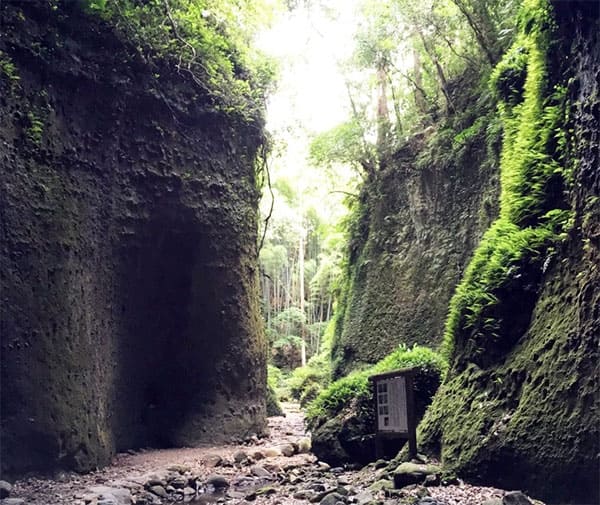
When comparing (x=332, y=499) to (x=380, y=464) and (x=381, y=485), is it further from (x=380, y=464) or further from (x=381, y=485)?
(x=380, y=464)

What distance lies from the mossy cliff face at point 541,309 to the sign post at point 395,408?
0.23 metres

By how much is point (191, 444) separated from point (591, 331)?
7.73 metres

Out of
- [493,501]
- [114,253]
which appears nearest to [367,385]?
[493,501]

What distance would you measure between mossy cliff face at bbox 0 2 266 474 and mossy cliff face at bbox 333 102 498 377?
3373 mm

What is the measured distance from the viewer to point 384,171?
1458 centimetres

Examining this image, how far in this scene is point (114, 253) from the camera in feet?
29.1

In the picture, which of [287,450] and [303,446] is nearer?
[287,450]

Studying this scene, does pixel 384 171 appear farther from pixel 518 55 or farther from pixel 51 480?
pixel 51 480

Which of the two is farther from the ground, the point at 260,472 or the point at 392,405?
the point at 392,405

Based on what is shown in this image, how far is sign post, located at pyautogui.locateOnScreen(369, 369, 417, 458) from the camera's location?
20.9ft

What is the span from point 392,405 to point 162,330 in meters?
5.27

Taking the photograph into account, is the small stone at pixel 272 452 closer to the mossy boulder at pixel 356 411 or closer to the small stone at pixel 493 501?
the mossy boulder at pixel 356 411

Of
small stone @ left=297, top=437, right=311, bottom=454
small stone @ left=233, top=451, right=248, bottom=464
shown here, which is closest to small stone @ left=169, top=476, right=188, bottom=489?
small stone @ left=233, top=451, right=248, bottom=464

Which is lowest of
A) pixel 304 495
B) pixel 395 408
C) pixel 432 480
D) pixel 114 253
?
pixel 304 495
